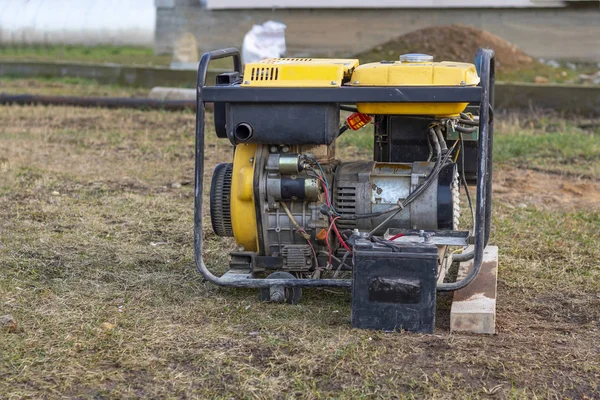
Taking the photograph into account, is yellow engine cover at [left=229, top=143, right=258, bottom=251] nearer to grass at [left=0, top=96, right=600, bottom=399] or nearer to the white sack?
grass at [left=0, top=96, right=600, bottom=399]

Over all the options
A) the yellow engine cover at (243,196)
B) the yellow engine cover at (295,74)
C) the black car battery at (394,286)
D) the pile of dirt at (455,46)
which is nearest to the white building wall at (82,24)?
the pile of dirt at (455,46)

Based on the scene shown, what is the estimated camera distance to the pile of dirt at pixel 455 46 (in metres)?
12.3

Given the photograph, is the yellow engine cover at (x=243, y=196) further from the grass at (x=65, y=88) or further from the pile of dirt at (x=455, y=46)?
the pile of dirt at (x=455, y=46)

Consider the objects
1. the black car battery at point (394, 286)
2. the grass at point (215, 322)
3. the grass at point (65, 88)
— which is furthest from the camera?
the grass at point (65, 88)

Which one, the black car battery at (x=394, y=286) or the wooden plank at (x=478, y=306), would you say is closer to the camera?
the black car battery at (x=394, y=286)

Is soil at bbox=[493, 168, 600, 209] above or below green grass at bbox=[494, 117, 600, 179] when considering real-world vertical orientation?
below

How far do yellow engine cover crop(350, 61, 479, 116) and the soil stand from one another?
2452mm

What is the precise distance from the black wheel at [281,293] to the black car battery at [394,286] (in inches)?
17.7

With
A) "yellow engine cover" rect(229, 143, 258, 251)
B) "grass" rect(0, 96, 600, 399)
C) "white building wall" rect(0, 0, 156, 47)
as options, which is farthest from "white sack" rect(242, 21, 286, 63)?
"yellow engine cover" rect(229, 143, 258, 251)

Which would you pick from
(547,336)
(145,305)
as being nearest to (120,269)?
(145,305)

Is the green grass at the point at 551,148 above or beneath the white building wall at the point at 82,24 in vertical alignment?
beneath

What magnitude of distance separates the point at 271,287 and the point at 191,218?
166 centimetres

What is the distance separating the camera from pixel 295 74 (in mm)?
3529

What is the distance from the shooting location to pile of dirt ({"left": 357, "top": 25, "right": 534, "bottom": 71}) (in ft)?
40.4
